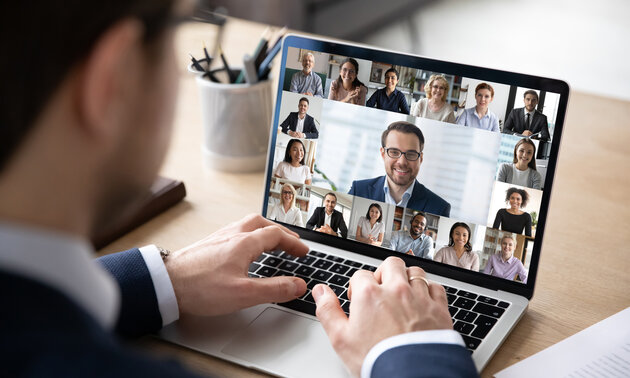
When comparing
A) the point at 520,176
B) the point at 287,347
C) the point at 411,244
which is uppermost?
the point at 520,176

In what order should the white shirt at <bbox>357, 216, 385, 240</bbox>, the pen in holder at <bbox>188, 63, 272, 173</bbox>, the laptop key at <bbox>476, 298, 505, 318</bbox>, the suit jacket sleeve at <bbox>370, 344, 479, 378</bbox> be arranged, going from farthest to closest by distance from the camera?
the pen in holder at <bbox>188, 63, 272, 173</bbox>
the white shirt at <bbox>357, 216, 385, 240</bbox>
the laptop key at <bbox>476, 298, 505, 318</bbox>
the suit jacket sleeve at <bbox>370, 344, 479, 378</bbox>

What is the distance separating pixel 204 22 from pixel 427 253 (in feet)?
3.01

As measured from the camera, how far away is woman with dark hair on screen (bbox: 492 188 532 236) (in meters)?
0.91

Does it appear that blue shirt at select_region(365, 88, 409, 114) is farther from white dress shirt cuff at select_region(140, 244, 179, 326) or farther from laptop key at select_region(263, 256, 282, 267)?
white dress shirt cuff at select_region(140, 244, 179, 326)

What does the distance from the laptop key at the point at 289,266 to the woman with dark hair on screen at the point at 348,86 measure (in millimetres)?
242

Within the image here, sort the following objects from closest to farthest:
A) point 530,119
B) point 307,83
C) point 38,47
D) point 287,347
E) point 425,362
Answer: point 38,47, point 425,362, point 287,347, point 530,119, point 307,83

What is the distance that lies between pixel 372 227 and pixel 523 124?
0.25m

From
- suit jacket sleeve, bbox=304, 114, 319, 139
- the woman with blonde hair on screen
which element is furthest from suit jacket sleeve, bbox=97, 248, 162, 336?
the woman with blonde hair on screen

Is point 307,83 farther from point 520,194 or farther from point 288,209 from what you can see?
point 520,194

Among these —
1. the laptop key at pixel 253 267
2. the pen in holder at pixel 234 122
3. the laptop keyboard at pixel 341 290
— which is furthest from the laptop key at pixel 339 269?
the pen in holder at pixel 234 122

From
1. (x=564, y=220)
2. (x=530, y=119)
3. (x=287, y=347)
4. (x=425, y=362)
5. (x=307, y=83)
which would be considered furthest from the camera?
(x=564, y=220)

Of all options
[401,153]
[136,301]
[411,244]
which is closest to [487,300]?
[411,244]

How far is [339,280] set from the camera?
94 centimetres

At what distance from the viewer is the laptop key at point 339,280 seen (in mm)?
928
